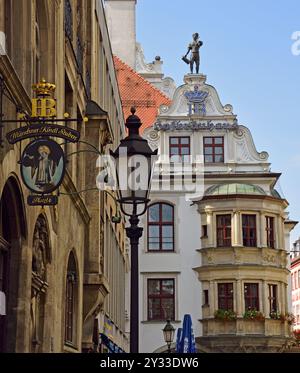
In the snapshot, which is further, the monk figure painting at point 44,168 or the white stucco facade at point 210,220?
the white stucco facade at point 210,220

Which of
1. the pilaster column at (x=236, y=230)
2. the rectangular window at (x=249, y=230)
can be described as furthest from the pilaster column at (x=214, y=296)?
the rectangular window at (x=249, y=230)

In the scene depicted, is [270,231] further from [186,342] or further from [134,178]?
[134,178]

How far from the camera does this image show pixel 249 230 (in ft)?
139

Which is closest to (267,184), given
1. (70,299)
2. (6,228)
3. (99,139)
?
(99,139)

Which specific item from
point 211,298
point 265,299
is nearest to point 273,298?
point 265,299

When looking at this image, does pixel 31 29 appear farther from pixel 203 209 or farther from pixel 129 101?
pixel 129 101

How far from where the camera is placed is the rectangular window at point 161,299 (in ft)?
138

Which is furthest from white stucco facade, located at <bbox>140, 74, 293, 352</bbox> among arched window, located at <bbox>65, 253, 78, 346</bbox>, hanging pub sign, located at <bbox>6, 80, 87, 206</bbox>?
hanging pub sign, located at <bbox>6, 80, 87, 206</bbox>

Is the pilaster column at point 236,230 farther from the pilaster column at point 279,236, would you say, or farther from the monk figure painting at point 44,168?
the monk figure painting at point 44,168

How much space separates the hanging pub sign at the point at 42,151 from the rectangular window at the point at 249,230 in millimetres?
31314

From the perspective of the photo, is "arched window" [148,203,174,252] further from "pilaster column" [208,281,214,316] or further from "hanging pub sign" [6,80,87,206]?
"hanging pub sign" [6,80,87,206]

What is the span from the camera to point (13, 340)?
12367mm

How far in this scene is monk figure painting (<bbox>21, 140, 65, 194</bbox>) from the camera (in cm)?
1080
